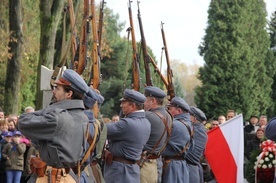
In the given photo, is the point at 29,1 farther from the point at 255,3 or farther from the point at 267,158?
the point at 267,158

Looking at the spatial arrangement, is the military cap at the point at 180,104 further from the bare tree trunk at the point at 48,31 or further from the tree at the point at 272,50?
the tree at the point at 272,50

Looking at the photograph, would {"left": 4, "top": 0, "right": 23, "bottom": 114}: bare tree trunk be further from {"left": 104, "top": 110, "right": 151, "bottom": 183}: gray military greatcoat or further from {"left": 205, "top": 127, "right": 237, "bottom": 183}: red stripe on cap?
{"left": 104, "top": 110, "right": 151, "bottom": 183}: gray military greatcoat

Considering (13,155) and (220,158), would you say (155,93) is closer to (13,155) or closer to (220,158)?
(220,158)

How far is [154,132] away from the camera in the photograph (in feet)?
35.5

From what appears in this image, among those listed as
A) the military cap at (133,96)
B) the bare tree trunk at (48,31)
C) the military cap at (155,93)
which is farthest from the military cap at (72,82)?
the bare tree trunk at (48,31)

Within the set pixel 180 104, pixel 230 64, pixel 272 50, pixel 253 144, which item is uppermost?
pixel 272 50

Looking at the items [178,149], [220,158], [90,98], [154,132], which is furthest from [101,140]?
[220,158]

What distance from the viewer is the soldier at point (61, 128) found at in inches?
271

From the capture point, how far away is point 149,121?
35.3ft

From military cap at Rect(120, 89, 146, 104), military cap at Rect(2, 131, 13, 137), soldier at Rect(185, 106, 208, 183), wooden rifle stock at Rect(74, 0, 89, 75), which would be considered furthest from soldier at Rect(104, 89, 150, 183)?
military cap at Rect(2, 131, 13, 137)

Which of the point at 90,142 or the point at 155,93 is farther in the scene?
the point at 155,93

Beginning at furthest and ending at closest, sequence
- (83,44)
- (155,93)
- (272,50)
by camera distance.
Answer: (272,50) < (155,93) < (83,44)

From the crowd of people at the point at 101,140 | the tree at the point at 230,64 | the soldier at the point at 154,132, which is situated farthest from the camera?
the tree at the point at 230,64

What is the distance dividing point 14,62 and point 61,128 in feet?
53.0
